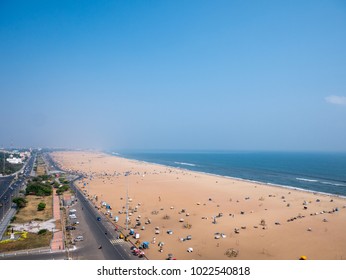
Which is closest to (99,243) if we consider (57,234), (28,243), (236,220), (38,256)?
(38,256)

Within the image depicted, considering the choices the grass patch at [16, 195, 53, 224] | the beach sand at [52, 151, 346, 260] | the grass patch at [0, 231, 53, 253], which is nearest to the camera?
the grass patch at [0, 231, 53, 253]

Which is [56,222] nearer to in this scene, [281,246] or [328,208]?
[281,246]

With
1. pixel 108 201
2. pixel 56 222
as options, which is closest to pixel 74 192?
pixel 108 201

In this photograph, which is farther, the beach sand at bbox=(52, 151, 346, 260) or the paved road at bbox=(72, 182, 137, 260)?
the beach sand at bbox=(52, 151, 346, 260)

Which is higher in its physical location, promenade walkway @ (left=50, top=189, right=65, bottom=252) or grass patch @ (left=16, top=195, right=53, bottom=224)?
promenade walkway @ (left=50, top=189, right=65, bottom=252)

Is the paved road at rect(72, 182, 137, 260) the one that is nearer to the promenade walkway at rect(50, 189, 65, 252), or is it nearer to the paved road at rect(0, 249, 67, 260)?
the paved road at rect(0, 249, 67, 260)

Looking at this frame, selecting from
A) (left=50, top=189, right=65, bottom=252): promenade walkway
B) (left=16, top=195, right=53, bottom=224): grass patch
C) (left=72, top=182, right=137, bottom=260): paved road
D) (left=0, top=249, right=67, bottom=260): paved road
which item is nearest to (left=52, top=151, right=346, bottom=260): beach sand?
(left=72, top=182, right=137, bottom=260): paved road

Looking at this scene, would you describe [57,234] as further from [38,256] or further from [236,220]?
[236,220]
